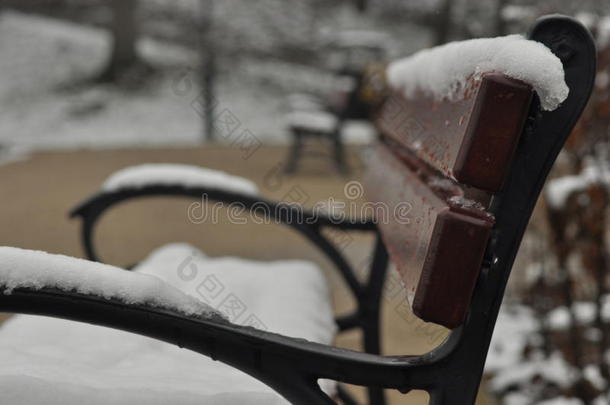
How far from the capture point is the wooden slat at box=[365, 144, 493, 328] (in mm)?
625

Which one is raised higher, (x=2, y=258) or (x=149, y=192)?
(x=2, y=258)

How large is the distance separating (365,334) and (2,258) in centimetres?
91

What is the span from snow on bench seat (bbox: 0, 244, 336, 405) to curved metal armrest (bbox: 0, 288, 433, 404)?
3cm

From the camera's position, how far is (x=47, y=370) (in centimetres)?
83

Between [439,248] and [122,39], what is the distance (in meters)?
13.1

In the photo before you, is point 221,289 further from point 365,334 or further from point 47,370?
point 47,370

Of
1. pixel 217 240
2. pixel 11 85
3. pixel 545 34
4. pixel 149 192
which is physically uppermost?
pixel 545 34

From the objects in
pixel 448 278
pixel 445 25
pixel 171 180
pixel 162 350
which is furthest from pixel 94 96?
pixel 448 278

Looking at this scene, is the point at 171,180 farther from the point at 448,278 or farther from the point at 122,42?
the point at 122,42

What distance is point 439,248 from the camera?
0.63 metres

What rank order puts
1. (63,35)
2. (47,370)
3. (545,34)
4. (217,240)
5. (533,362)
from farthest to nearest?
1. (63,35)
2. (217,240)
3. (533,362)
4. (47,370)
5. (545,34)

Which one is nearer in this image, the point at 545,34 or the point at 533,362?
the point at 545,34

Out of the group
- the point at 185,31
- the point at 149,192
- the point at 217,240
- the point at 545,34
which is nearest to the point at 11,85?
the point at 185,31

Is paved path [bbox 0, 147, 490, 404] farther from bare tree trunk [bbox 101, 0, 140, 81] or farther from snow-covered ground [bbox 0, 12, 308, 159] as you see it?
bare tree trunk [bbox 101, 0, 140, 81]
